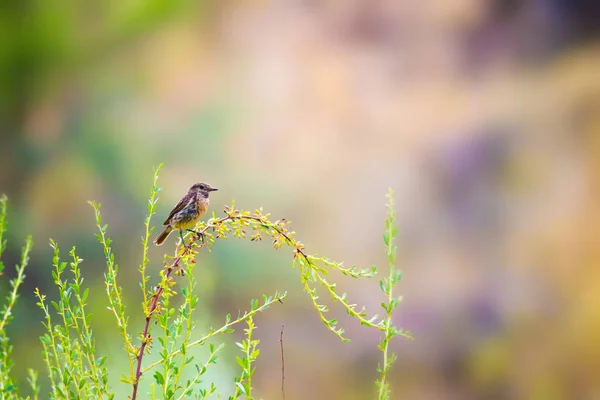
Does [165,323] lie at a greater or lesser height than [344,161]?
lesser

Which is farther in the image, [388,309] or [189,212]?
[189,212]

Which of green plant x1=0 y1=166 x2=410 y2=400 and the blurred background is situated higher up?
the blurred background

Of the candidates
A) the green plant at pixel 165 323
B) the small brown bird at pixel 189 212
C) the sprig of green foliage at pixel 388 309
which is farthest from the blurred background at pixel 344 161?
the sprig of green foliage at pixel 388 309

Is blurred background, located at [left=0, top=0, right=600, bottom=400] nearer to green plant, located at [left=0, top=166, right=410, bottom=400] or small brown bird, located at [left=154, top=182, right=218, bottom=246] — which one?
small brown bird, located at [left=154, top=182, right=218, bottom=246]

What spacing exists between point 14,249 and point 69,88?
70 centimetres

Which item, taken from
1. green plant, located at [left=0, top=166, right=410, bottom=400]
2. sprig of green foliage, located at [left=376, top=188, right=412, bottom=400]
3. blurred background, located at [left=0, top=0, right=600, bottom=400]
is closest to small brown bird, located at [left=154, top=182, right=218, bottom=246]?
green plant, located at [left=0, top=166, right=410, bottom=400]

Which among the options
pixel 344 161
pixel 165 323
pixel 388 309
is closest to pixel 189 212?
pixel 165 323

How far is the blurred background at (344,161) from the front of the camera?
2.27 m

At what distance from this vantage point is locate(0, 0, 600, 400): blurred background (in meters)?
2.27

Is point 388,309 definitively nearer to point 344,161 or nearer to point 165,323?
point 165,323

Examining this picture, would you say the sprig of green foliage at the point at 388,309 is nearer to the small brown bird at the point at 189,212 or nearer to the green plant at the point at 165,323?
the green plant at the point at 165,323

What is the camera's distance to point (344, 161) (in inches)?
96.7

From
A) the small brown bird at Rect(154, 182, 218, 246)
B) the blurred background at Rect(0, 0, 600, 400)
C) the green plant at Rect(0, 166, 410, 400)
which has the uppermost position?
the blurred background at Rect(0, 0, 600, 400)

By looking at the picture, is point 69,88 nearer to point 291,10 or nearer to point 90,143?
point 90,143
